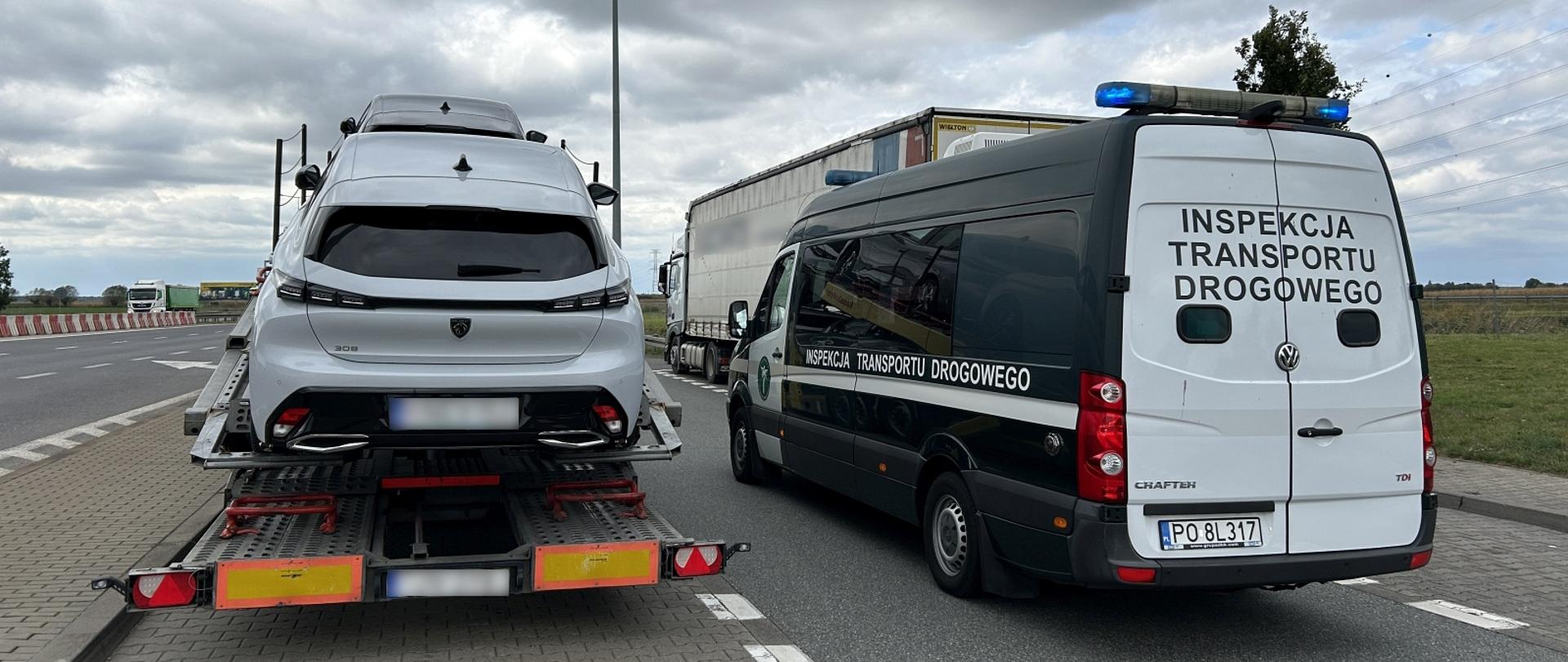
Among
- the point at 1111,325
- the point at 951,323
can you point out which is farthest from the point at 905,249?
the point at 1111,325

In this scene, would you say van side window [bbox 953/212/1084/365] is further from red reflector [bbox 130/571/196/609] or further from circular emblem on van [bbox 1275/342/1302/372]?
red reflector [bbox 130/571/196/609]

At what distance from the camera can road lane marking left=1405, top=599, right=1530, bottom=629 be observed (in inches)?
216

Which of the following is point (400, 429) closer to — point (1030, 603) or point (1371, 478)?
point (1030, 603)

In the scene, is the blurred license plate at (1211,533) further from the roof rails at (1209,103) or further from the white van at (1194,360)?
the roof rails at (1209,103)

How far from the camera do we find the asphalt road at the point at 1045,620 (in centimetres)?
501

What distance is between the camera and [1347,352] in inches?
197

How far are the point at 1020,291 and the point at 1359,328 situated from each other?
4.79ft

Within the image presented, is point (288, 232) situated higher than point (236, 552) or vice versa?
point (288, 232)

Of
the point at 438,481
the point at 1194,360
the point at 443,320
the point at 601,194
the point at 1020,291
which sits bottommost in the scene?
the point at 438,481

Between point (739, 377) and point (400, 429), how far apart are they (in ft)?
16.3

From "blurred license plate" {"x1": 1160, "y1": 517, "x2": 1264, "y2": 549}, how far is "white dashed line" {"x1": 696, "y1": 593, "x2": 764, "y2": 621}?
191 centimetres

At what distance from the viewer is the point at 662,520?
18.3ft

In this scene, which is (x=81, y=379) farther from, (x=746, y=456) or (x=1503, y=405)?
(x=1503, y=405)

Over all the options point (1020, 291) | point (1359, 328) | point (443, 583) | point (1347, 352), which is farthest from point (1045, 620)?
point (443, 583)
